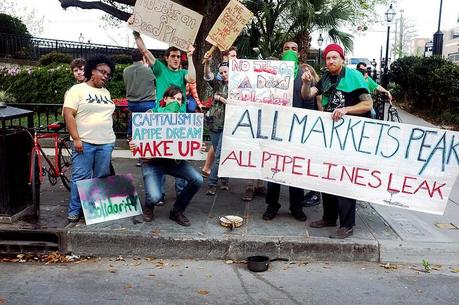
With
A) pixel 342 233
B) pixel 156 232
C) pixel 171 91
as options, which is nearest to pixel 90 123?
pixel 171 91

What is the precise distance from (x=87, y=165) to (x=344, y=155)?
9.02 ft

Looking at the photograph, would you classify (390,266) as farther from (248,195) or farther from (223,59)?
(223,59)

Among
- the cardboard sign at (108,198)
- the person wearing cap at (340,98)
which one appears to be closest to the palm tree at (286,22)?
the person wearing cap at (340,98)

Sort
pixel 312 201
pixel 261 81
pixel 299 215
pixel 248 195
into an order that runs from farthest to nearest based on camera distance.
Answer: pixel 248 195 < pixel 312 201 < pixel 261 81 < pixel 299 215

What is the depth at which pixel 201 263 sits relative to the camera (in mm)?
5027

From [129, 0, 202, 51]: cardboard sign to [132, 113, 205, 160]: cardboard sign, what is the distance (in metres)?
1.02

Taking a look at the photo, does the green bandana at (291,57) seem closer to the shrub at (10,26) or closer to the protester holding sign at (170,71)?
the protester holding sign at (170,71)

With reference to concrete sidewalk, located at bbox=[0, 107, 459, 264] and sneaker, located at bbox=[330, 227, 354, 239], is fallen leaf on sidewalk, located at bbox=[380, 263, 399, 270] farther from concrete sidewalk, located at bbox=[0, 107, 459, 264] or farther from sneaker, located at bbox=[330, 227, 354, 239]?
sneaker, located at bbox=[330, 227, 354, 239]

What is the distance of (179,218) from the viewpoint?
219 inches

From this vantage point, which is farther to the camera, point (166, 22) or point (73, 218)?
point (166, 22)

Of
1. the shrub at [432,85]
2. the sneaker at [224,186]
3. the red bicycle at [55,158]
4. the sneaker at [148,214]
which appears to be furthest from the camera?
the shrub at [432,85]

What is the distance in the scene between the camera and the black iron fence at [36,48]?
72.0 ft

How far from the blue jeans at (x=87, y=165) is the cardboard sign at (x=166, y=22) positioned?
1.48 meters

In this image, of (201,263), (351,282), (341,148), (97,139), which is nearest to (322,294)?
(351,282)
